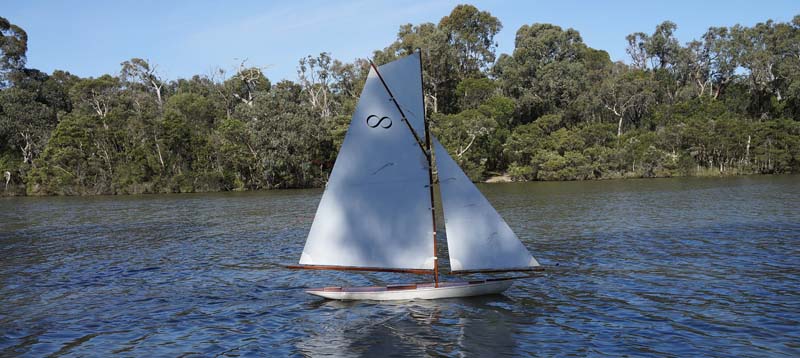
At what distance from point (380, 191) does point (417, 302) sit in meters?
3.64

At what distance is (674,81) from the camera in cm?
12719

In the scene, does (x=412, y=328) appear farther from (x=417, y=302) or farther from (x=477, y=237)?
(x=477, y=237)

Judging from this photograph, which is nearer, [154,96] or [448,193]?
[448,193]

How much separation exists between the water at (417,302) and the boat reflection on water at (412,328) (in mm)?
58

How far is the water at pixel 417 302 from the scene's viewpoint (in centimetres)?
1534

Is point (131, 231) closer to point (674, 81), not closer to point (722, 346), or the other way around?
point (722, 346)

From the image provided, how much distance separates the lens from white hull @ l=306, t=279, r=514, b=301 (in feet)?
60.7

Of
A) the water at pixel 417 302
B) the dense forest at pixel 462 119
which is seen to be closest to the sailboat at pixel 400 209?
the water at pixel 417 302

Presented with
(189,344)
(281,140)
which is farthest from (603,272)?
(281,140)

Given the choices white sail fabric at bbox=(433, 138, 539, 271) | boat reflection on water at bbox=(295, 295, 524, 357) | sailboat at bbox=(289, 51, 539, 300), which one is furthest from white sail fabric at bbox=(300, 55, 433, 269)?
boat reflection on water at bbox=(295, 295, 524, 357)

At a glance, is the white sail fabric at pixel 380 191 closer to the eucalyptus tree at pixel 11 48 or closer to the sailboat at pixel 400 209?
the sailboat at pixel 400 209

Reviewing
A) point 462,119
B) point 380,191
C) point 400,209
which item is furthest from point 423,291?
point 462,119

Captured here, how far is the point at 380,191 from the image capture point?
18.3 metres

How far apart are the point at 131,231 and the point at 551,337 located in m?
34.8
